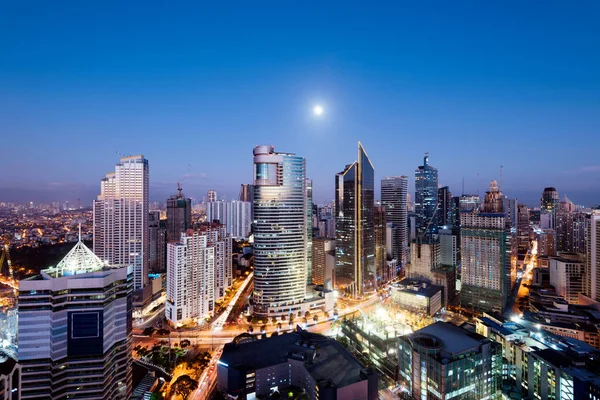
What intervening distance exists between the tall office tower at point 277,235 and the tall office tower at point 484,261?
1344 centimetres

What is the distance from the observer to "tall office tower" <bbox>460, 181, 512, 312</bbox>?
24438 mm

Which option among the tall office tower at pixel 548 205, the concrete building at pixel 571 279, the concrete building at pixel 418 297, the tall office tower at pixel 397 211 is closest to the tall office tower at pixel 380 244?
the concrete building at pixel 418 297

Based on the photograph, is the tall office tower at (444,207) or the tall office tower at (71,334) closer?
the tall office tower at (71,334)

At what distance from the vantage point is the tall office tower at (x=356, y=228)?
97.1 feet

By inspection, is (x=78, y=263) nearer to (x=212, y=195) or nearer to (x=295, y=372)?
(x=295, y=372)

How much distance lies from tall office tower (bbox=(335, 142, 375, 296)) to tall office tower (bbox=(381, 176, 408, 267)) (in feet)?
34.5

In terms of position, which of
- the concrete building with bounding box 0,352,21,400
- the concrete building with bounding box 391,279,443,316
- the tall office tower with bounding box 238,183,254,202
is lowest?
the concrete building with bounding box 391,279,443,316

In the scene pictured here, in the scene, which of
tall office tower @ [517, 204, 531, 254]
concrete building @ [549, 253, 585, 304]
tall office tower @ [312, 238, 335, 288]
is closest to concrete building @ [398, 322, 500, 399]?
tall office tower @ [312, 238, 335, 288]

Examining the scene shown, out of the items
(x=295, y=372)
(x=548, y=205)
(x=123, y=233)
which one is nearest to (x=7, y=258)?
(x=123, y=233)

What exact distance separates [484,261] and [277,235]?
644 inches

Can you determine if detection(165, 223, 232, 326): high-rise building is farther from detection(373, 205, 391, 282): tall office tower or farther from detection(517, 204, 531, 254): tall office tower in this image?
detection(517, 204, 531, 254): tall office tower

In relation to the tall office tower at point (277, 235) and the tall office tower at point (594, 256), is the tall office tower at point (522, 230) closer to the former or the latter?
the tall office tower at point (594, 256)

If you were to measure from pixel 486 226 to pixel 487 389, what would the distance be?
14.7 m

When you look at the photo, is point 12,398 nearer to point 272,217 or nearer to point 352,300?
point 272,217
